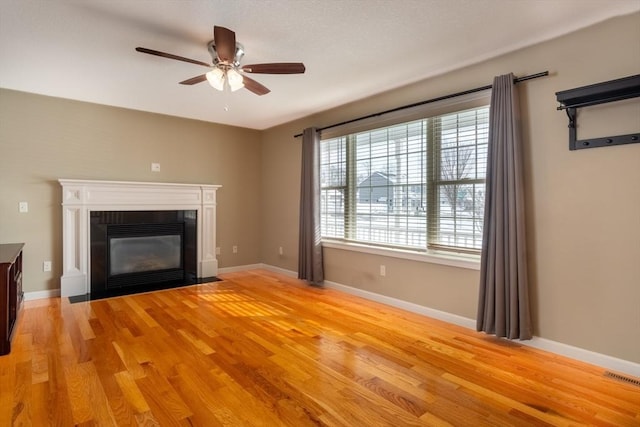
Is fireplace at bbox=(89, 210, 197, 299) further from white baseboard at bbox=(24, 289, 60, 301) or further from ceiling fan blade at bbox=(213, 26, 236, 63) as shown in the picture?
ceiling fan blade at bbox=(213, 26, 236, 63)

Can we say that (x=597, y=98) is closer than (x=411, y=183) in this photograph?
Yes

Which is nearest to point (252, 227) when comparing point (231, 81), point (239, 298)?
point (239, 298)

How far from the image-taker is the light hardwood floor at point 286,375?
76.2 inches

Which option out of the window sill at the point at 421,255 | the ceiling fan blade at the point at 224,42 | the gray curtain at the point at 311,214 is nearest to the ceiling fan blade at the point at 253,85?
the ceiling fan blade at the point at 224,42

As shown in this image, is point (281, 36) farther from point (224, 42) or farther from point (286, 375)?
point (286, 375)

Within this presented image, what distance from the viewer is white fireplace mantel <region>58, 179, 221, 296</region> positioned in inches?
172

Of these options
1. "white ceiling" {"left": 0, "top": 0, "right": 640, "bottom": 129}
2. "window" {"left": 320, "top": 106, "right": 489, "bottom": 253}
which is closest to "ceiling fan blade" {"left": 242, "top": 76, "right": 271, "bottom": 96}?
"white ceiling" {"left": 0, "top": 0, "right": 640, "bottom": 129}

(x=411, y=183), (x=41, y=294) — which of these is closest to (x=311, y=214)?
(x=411, y=183)

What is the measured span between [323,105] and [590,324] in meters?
3.72

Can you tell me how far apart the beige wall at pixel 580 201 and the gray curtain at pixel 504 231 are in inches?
5.2

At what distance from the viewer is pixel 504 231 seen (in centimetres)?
289

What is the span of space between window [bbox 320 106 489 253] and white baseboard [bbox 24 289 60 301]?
3.55 m

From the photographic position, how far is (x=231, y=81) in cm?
290

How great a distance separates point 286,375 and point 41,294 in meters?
3.77
